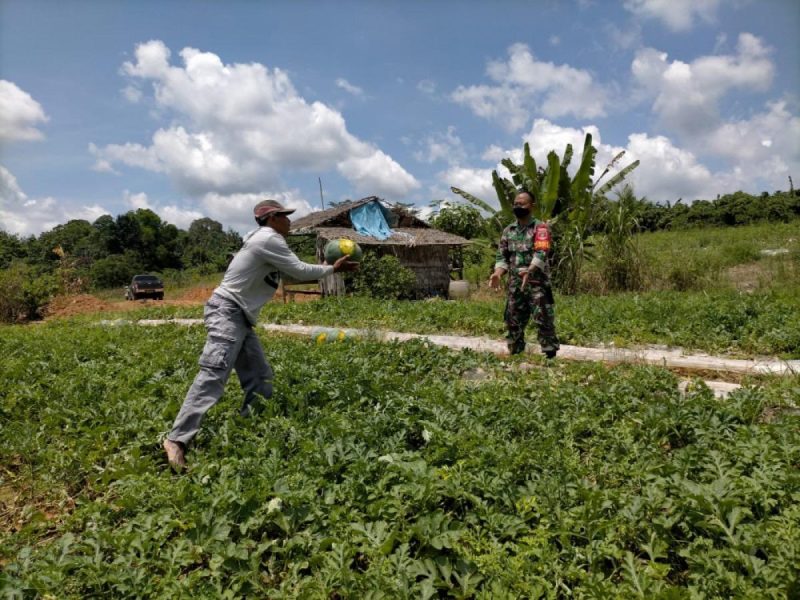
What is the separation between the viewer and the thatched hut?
2103cm

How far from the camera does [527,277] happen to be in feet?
21.0

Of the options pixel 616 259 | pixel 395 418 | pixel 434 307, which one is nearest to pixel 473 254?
pixel 616 259

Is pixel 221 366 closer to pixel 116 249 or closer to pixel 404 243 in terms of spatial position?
pixel 404 243

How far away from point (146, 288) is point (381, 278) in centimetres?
1818

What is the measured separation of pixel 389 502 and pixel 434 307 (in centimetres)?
976

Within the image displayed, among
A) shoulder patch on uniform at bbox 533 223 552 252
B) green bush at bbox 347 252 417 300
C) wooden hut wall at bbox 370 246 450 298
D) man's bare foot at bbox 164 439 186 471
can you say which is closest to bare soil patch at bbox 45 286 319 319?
green bush at bbox 347 252 417 300

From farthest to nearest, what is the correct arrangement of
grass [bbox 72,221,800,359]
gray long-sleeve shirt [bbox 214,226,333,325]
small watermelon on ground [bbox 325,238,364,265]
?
grass [bbox 72,221,800,359] → small watermelon on ground [bbox 325,238,364,265] → gray long-sleeve shirt [bbox 214,226,333,325]

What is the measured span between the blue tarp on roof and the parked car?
1537cm

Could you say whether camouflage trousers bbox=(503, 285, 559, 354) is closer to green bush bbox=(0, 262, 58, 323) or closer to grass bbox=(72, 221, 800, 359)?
grass bbox=(72, 221, 800, 359)

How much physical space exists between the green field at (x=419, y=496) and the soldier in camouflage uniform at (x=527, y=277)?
59.8 inches

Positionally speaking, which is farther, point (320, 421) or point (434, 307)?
point (434, 307)

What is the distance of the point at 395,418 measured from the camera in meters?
4.09

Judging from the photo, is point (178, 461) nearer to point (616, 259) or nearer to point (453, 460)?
point (453, 460)

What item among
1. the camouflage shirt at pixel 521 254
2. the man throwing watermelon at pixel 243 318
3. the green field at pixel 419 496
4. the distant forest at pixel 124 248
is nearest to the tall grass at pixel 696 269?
the distant forest at pixel 124 248
